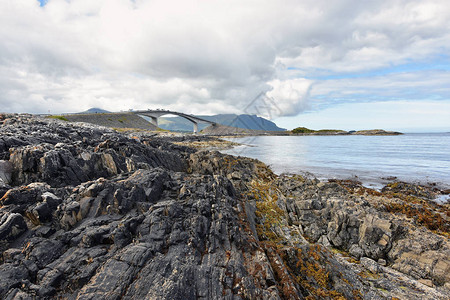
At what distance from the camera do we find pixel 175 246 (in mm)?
7035

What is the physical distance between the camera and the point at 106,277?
18.4ft

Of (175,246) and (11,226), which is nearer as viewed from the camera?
(11,226)

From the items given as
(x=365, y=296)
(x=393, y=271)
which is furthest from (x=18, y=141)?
(x=393, y=271)

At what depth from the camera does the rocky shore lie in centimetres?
575

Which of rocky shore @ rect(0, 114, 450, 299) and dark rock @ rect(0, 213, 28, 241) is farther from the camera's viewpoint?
dark rock @ rect(0, 213, 28, 241)

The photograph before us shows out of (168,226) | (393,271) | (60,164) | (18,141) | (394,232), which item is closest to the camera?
(168,226)

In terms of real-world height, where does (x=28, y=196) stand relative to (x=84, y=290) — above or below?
above

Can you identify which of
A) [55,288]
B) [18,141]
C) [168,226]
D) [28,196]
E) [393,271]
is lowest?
[393,271]

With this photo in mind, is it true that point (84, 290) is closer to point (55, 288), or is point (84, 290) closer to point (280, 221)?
point (55, 288)

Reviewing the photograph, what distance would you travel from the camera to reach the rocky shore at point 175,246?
18.9 feet

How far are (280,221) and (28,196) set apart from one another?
44.7 feet

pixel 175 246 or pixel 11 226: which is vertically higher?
pixel 11 226

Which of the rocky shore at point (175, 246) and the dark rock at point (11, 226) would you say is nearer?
the rocky shore at point (175, 246)

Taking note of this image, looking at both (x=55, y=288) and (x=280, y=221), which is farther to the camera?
(x=280, y=221)
